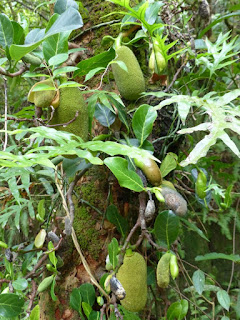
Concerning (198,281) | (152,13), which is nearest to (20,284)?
(198,281)

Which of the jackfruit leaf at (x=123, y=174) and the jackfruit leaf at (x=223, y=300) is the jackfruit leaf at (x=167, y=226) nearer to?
the jackfruit leaf at (x=123, y=174)

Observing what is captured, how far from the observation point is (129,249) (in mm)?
550

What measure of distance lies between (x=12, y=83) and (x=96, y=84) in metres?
0.20

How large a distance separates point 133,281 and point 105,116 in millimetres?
332

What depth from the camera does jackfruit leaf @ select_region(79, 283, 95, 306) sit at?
1.92ft

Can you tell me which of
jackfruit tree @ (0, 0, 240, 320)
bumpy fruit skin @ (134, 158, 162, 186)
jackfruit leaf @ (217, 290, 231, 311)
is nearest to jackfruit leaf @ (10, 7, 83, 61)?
jackfruit tree @ (0, 0, 240, 320)

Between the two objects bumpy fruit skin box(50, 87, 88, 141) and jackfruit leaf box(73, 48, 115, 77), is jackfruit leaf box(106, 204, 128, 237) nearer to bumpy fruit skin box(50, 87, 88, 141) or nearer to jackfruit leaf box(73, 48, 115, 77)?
bumpy fruit skin box(50, 87, 88, 141)

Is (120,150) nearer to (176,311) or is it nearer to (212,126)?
(212,126)

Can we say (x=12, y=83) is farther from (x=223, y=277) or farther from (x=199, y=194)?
(x=223, y=277)

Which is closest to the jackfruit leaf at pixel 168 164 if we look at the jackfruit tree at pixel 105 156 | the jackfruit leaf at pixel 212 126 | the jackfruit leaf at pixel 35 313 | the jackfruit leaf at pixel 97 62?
the jackfruit tree at pixel 105 156

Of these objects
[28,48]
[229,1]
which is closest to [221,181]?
[229,1]

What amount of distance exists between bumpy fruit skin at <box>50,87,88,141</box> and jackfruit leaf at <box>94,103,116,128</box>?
65 millimetres

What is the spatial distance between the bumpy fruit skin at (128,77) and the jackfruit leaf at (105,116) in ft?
0.18

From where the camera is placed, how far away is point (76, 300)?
585 mm
